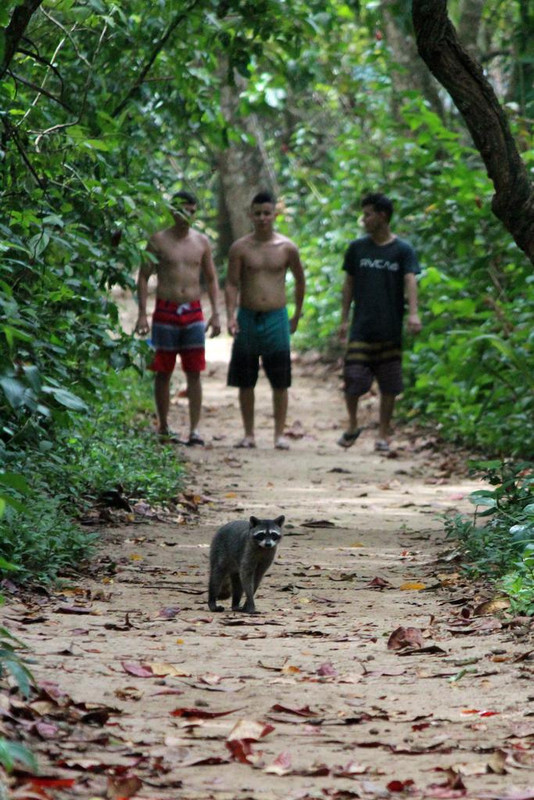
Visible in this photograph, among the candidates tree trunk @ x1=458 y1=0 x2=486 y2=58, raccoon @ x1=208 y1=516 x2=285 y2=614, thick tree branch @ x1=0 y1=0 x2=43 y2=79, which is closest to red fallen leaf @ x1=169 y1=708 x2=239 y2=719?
raccoon @ x1=208 y1=516 x2=285 y2=614

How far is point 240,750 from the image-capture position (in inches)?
133

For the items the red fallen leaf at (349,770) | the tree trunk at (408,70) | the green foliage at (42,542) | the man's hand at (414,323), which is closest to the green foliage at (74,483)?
the green foliage at (42,542)

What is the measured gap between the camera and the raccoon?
19.0 feet

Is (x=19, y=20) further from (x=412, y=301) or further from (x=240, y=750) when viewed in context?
(x=412, y=301)

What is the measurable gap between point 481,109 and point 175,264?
15.9 feet

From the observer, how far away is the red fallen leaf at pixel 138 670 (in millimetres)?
4109

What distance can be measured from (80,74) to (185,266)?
2231 millimetres

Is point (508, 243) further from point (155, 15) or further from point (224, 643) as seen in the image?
point (224, 643)

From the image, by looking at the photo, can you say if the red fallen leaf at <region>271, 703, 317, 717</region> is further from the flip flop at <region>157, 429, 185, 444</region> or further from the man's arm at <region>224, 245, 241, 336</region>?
the man's arm at <region>224, 245, 241, 336</region>

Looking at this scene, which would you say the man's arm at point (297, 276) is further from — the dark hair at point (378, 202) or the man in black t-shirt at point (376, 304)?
the dark hair at point (378, 202)

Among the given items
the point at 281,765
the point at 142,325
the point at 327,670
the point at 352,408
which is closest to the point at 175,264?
the point at 142,325

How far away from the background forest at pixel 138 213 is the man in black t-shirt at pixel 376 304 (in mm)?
374

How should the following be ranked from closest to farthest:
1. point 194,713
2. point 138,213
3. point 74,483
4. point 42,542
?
point 194,713 → point 42,542 → point 74,483 → point 138,213

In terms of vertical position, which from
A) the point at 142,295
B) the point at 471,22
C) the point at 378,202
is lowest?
the point at 142,295
